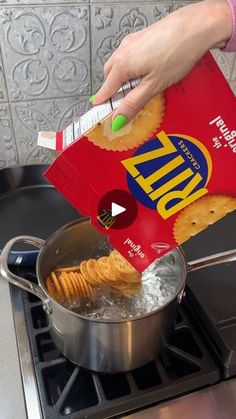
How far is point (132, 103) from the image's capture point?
14.4 inches

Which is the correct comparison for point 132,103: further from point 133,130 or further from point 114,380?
point 114,380

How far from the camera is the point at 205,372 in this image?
51cm

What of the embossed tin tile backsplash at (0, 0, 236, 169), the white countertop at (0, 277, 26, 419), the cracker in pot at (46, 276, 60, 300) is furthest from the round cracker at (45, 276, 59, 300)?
the embossed tin tile backsplash at (0, 0, 236, 169)

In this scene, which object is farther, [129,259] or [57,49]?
[57,49]

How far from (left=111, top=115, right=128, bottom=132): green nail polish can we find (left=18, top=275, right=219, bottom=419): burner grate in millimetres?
324

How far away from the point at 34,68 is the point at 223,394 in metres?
0.62

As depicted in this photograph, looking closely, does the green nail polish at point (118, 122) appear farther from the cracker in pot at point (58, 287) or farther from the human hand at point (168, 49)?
the cracker in pot at point (58, 287)

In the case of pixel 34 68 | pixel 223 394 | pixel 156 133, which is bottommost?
pixel 223 394

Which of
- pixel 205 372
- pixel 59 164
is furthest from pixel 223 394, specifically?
pixel 59 164

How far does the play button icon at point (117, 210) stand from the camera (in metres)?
0.42

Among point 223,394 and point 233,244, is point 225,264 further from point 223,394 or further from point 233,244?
point 223,394

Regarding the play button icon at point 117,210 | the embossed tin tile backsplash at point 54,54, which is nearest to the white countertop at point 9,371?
the play button icon at point 117,210

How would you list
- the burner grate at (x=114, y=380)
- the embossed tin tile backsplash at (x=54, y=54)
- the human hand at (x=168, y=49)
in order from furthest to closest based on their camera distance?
the embossed tin tile backsplash at (x=54, y=54)
the burner grate at (x=114, y=380)
the human hand at (x=168, y=49)

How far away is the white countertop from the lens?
48cm
